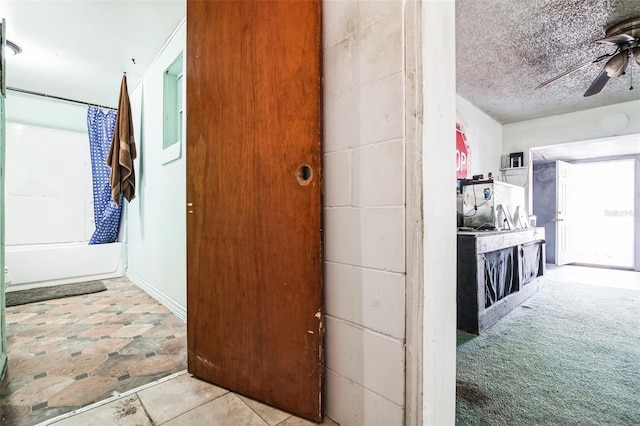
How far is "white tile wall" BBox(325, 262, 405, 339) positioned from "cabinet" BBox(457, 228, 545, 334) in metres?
1.57

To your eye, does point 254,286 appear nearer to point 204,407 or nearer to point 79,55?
point 204,407

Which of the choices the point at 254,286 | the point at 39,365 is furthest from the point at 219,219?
the point at 39,365

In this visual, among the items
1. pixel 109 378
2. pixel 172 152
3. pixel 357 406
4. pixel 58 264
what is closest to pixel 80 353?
pixel 109 378

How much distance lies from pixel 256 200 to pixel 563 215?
283 inches

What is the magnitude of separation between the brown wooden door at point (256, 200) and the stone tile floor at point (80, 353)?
40cm

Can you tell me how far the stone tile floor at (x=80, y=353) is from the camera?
48.0 inches

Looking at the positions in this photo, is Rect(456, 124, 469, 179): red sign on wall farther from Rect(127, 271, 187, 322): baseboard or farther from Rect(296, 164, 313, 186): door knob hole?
Rect(127, 271, 187, 322): baseboard

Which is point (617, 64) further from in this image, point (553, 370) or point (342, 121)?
point (342, 121)

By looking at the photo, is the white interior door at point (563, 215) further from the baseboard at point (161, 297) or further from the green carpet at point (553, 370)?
the baseboard at point (161, 297)

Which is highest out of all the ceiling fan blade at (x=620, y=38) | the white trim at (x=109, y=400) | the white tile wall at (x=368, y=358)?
the ceiling fan blade at (x=620, y=38)

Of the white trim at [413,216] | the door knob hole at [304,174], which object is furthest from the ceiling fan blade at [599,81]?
the door knob hole at [304,174]

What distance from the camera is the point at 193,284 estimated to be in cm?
141

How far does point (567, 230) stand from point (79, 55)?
864cm

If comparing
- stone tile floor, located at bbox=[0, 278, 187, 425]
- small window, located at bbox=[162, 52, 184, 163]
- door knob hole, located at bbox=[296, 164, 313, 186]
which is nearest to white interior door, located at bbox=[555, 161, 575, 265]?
door knob hole, located at bbox=[296, 164, 313, 186]
